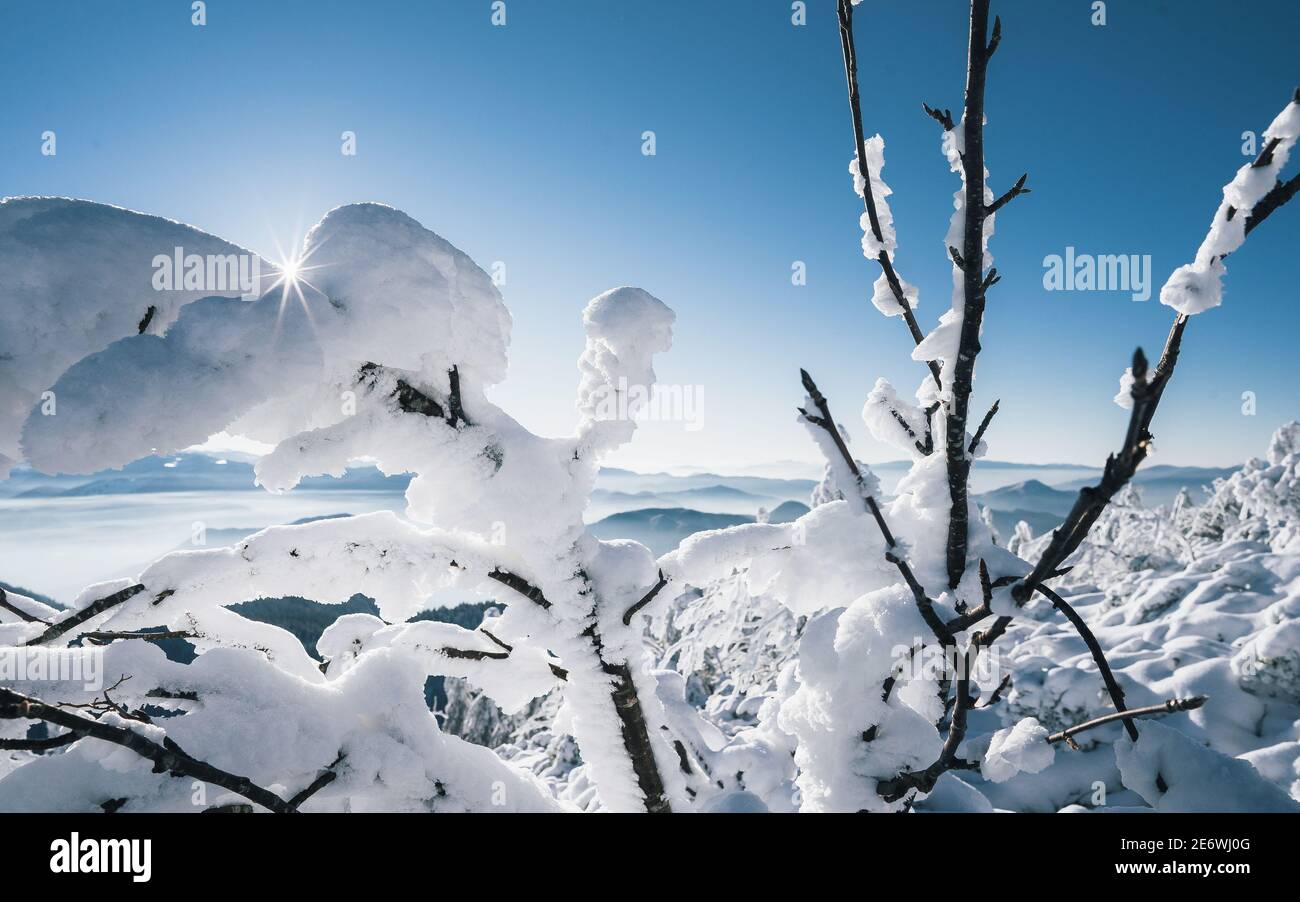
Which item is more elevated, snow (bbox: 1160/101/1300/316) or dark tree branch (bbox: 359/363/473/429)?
snow (bbox: 1160/101/1300/316)

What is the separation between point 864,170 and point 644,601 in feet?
6.03

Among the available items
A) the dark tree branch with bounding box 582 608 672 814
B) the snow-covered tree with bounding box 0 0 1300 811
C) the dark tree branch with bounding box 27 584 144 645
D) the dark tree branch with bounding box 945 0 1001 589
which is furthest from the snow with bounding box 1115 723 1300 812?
the dark tree branch with bounding box 27 584 144 645

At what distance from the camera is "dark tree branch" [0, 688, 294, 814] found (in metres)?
0.94

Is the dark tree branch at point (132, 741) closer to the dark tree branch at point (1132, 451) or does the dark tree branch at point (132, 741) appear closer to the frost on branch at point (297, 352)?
the frost on branch at point (297, 352)

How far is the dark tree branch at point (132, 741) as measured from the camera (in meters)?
0.94

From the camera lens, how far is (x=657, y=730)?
2645 millimetres

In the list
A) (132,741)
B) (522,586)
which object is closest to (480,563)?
(522,586)

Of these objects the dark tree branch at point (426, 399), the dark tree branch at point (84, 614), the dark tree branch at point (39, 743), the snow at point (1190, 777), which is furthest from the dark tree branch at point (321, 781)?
the snow at point (1190, 777)

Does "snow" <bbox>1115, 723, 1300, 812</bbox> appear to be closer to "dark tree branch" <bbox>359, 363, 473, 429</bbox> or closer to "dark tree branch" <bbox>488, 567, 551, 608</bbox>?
"dark tree branch" <bbox>488, 567, 551, 608</bbox>

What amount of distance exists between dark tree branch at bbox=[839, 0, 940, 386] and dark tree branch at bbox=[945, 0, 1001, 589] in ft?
0.91

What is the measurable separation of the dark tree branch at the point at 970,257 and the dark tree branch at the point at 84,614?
9.33 feet

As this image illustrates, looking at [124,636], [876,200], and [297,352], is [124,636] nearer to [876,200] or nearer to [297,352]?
[297,352]
